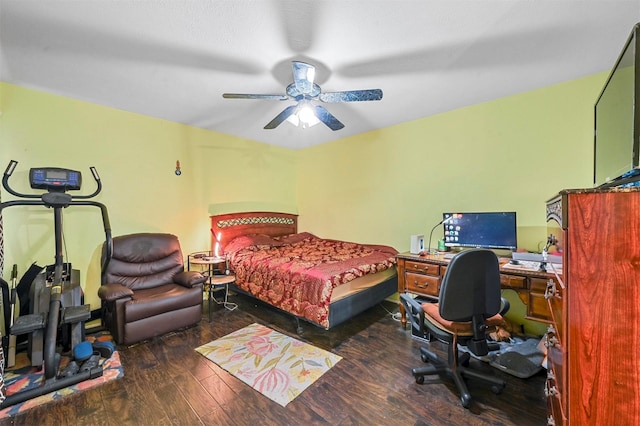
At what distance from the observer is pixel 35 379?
1992mm

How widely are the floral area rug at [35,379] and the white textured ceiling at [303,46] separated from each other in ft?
8.30

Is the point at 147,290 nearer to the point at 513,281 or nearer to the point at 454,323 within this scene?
the point at 454,323

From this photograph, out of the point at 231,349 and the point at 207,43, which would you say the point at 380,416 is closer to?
the point at 231,349

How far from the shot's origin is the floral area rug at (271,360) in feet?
6.37

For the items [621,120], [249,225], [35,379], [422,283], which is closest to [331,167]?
[249,225]

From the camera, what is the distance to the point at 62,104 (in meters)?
2.79

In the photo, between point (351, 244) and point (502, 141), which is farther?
point (351, 244)

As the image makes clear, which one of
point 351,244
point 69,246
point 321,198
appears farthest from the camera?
point 321,198

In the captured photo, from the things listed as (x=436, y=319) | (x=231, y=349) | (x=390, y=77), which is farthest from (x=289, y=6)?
(x=231, y=349)

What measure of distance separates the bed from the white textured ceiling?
1869mm

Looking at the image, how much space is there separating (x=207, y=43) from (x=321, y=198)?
10.5 ft

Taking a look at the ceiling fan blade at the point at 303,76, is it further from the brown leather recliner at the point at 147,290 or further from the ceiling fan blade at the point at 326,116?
the brown leather recliner at the point at 147,290

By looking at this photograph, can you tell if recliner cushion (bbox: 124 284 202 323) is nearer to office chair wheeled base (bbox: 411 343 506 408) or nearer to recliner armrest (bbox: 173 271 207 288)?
recliner armrest (bbox: 173 271 207 288)

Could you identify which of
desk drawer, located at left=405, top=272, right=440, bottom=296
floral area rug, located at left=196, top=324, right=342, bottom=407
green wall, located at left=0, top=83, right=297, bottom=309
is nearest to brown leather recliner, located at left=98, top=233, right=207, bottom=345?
green wall, located at left=0, top=83, right=297, bottom=309
